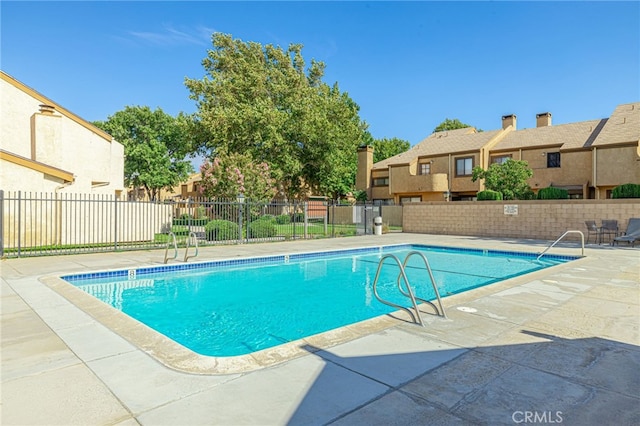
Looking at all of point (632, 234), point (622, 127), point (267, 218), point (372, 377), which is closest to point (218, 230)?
point (267, 218)

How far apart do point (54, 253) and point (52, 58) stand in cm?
785

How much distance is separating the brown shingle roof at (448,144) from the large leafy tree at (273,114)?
5.19m

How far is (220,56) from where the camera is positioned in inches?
1187

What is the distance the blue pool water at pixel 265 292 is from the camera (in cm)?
593

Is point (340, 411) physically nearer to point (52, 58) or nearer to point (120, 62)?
point (52, 58)

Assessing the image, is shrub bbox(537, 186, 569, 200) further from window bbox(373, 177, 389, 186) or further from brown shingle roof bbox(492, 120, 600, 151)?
window bbox(373, 177, 389, 186)

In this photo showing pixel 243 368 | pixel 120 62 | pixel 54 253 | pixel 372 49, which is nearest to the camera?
pixel 243 368

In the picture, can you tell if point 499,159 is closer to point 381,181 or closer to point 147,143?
point 381,181

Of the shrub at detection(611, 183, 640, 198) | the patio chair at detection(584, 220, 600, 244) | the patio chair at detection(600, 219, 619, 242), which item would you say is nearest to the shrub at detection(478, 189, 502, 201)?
the patio chair at detection(584, 220, 600, 244)

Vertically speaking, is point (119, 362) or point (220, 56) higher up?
point (220, 56)

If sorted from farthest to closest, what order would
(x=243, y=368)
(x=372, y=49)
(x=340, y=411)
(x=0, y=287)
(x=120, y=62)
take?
(x=372, y=49) → (x=120, y=62) → (x=0, y=287) → (x=243, y=368) → (x=340, y=411)

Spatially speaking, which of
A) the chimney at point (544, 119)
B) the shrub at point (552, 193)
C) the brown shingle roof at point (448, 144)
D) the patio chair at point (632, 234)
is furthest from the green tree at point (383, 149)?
the patio chair at point (632, 234)

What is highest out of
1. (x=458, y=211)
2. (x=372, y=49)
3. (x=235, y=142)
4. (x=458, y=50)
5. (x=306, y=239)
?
(x=372, y=49)

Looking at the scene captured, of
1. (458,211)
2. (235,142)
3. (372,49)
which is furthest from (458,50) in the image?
(235,142)
